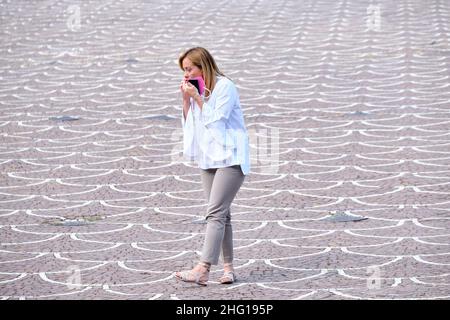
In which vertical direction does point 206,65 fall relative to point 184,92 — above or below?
above

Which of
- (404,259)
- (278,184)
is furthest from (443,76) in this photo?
(404,259)

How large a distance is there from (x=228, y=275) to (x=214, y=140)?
0.69 metres

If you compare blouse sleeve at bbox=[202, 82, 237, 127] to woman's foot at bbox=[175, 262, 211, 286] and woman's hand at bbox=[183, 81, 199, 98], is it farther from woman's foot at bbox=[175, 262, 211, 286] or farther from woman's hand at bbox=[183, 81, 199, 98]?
woman's foot at bbox=[175, 262, 211, 286]

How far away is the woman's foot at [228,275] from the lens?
17.0 ft

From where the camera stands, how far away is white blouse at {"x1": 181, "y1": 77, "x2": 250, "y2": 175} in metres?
5.06

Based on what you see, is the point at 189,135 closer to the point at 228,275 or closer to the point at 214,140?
the point at 214,140

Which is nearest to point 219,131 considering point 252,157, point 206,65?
point 206,65

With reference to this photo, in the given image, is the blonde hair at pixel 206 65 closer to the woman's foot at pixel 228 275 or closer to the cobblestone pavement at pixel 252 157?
the woman's foot at pixel 228 275

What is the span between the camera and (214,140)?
16.7 ft

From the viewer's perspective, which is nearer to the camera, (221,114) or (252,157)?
(221,114)

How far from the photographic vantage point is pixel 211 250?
511 centimetres

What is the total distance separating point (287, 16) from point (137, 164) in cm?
776

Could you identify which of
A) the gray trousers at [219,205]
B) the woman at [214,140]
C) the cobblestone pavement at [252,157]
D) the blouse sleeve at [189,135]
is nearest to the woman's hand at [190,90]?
the woman at [214,140]

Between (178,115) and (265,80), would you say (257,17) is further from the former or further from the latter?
(178,115)
